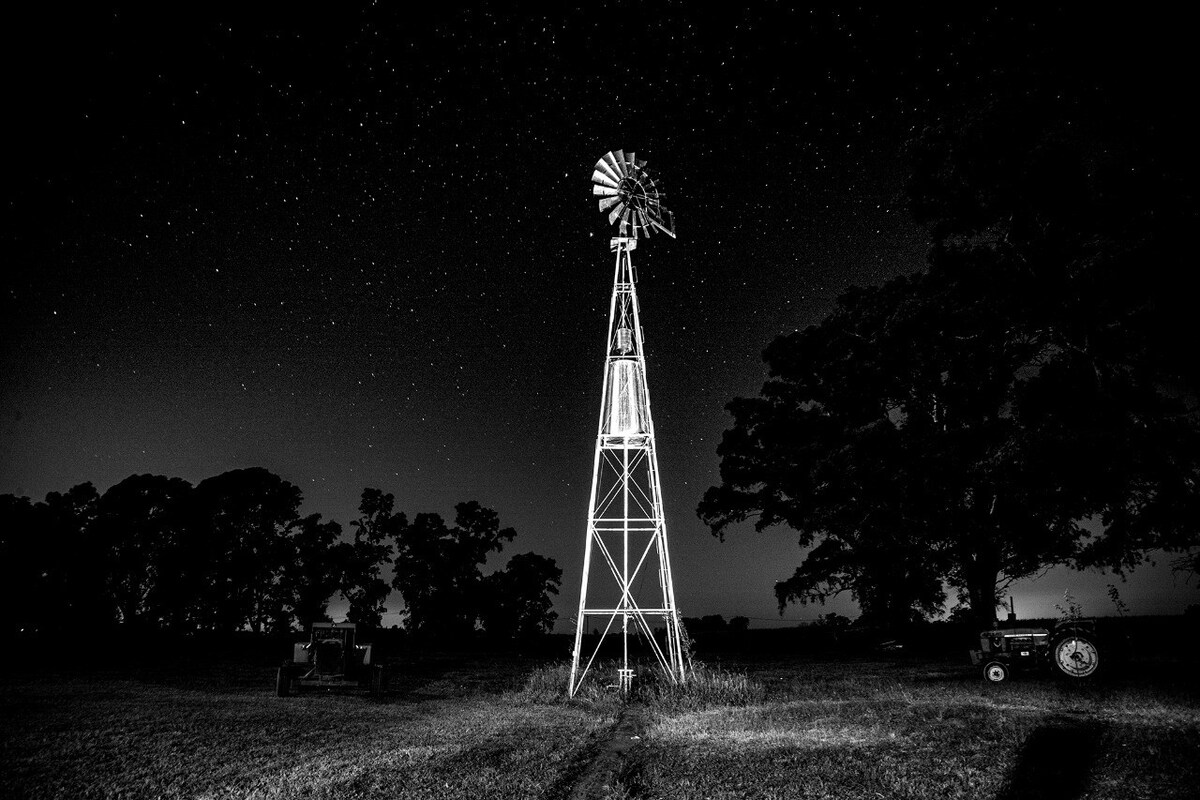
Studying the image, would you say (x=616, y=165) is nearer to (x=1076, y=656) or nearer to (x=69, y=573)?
(x=1076, y=656)

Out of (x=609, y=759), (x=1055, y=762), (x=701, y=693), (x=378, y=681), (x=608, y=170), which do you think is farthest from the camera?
(x=608, y=170)

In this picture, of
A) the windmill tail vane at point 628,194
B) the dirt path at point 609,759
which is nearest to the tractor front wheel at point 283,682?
the dirt path at point 609,759

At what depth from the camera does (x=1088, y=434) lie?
17828mm

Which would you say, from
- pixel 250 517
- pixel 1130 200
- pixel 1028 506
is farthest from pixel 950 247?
pixel 250 517

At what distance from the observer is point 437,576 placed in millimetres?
50969

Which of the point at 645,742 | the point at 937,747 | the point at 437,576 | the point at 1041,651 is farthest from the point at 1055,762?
the point at 437,576

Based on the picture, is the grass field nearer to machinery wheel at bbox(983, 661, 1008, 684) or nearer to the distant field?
the distant field

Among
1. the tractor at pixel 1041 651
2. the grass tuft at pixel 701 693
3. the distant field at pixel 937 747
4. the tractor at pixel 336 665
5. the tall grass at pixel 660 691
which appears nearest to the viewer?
the distant field at pixel 937 747

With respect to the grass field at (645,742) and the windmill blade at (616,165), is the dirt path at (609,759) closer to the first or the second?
the grass field at (645,742)

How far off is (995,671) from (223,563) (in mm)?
43687

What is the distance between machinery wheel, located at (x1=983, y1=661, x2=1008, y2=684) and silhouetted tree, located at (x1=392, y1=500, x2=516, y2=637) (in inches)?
1459

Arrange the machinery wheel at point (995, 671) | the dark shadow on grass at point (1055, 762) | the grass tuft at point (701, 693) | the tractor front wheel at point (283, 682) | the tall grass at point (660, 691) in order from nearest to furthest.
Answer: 1. the dark shadow on grass at point (1055, 762)
2. the grass tuft at point (701, 693)
3. the tall grass at point (660, 691)
4. the machinery wheel at point (995, 671)
5. the tractor front wheel at point (283, 682)

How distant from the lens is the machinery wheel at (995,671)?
739 inches

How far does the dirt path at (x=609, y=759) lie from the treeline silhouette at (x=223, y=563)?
36942mm
